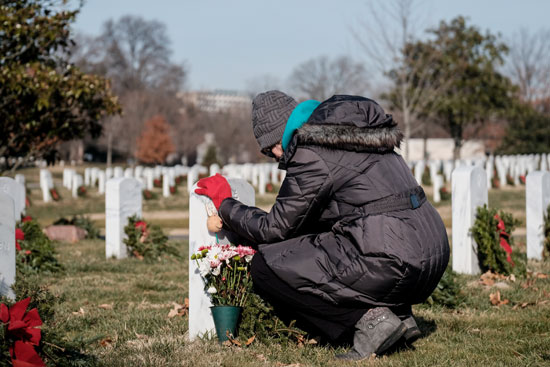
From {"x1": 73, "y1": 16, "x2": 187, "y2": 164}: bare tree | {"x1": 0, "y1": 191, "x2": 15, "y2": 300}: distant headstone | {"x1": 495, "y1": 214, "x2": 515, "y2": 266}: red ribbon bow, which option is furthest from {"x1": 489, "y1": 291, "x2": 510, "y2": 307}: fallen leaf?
{"x1": 73, "y1": 16, "x2": 187, "y2": 164}: bare tree

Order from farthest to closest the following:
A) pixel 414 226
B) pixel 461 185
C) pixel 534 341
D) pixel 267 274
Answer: pixel 461 185 → pixel 534 341 → pixel 267 274 → pixel 414 226

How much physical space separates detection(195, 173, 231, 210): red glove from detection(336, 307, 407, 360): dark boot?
1129mm

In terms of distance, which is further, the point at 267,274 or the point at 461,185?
the point at 461,185

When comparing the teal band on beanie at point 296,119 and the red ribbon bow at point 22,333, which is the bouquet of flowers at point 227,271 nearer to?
the teal band on beanie at point 296,119

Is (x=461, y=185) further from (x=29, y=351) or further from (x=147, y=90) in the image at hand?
(x=147, y=90)

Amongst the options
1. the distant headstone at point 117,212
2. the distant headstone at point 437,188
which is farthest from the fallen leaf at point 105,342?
the distant headstone at point 437,188

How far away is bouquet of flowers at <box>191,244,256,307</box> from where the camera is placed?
393 centimetres

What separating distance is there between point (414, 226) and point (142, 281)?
3881mm

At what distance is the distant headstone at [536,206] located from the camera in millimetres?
7297

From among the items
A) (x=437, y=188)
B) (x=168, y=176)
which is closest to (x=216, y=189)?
(x=437, y=188)

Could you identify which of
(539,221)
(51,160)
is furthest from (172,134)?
(539,221)

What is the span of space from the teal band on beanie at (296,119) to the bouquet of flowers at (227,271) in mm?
756

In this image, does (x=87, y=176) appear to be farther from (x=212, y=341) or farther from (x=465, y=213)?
(x=212, y=341)

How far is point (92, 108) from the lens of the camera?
35.2ft
